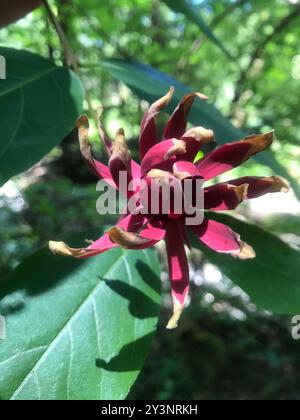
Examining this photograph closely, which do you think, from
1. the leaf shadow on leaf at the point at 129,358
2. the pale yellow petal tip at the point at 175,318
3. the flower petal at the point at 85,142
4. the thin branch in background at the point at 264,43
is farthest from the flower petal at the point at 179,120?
the thin branch in background at the point at 264,43

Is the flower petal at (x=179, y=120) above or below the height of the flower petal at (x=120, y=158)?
above

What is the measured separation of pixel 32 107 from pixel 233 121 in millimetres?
2745

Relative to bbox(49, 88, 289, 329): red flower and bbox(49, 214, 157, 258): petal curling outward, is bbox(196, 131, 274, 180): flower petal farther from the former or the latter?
bbox(49, 214, 157, 258): petal curling outward

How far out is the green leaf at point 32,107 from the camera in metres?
0.75

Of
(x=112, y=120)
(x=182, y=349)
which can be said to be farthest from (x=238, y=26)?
(x=182, y=349)

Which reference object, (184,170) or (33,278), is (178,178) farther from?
(33,278)

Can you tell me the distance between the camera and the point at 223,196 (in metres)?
0.63

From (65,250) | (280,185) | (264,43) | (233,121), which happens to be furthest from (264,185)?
(233,121)

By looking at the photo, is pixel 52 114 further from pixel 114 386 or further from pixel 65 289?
pixel 114 386

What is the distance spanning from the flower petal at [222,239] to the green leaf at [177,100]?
310 millimetres

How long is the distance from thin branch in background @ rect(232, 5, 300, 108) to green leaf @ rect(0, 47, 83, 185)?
2.19m

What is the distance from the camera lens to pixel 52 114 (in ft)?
2.79

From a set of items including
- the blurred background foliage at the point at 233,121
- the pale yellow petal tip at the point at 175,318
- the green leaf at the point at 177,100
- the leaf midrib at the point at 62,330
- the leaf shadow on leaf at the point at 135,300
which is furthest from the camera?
the blurred background foliage at the point at 233,121

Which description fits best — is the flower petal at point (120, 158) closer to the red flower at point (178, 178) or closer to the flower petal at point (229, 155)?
the red flower at point (178, 178)
